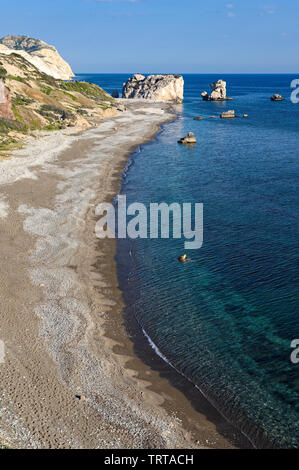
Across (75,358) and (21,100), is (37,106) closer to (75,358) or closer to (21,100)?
(21,100)

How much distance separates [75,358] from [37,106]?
78.9 m

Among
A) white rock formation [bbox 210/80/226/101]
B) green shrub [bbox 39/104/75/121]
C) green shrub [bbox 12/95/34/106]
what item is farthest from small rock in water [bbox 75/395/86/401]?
white rock formation [bbox 210/80/226/101]

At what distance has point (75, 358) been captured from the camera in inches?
746

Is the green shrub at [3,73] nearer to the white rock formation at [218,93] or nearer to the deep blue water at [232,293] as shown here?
the deep blue water at [232,293]

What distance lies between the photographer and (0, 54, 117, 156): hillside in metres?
69.6

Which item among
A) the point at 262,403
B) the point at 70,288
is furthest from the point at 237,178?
the point at 262,403

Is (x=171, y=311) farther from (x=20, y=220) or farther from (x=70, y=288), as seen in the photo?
(x=20, y=220)

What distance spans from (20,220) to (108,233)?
26.4 feet

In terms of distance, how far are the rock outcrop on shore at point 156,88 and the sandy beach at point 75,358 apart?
470 feet

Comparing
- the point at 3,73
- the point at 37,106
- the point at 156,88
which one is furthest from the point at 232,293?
the point at 156,88

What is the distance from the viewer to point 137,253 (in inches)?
1233

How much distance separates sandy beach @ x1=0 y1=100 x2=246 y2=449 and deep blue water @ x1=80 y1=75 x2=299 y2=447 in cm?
123

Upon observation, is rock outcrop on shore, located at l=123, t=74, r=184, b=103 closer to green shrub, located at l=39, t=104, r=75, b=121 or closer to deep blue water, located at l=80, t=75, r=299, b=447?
green shrub, located at l=39, t=104, r=75, b=121

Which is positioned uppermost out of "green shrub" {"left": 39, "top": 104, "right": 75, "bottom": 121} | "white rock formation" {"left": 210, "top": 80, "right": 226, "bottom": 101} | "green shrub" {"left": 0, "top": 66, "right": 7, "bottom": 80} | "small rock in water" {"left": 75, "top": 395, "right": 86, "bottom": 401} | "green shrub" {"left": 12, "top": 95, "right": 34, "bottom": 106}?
"white rock formation" {"left": 210, "top": 80, "right": 226, "bottom": 101}
